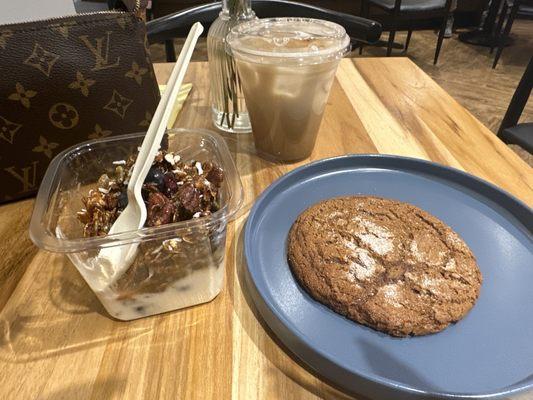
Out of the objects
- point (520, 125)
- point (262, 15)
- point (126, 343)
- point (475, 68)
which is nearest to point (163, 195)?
point (126, 343)

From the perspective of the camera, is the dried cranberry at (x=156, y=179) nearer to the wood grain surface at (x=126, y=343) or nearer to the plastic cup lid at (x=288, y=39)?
the wood grain surface at (x=126, y=343)

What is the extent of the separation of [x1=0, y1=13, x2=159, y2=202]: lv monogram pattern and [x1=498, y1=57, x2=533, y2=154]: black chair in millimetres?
1113

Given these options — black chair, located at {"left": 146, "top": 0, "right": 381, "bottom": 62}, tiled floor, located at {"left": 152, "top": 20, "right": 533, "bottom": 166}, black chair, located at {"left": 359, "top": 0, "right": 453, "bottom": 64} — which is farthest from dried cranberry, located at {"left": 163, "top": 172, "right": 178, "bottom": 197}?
black chair, located at {"left": 359, "top": 0, "right": 453, "bottom": 64}

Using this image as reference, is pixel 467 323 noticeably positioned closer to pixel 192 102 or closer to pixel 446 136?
pixel 446 136

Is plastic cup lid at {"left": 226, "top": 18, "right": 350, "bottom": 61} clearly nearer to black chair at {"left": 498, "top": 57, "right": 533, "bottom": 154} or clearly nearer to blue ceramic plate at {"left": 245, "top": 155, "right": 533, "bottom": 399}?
blue ceramic plate at {"left": 245, "top": 155, "right": 533, "bottom": 399}

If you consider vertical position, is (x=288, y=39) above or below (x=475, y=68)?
above

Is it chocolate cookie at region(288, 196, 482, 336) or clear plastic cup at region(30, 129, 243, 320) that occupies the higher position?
clear plastic cup at region(30, 129, 243, 320)

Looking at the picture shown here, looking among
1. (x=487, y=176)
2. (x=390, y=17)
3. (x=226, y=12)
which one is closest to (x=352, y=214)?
(x=487, y=176)

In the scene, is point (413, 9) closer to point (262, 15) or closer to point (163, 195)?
point (262, 15)

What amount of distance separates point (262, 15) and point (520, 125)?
950 mm

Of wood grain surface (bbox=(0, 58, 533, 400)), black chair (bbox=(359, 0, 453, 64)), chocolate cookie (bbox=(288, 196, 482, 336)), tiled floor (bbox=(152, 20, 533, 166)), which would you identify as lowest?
tiled floor (bbox=(152, 20, 533, 166))

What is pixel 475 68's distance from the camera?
3.22 metres

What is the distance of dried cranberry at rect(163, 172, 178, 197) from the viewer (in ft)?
1.73

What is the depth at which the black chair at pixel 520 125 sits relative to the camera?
46.9 inches
